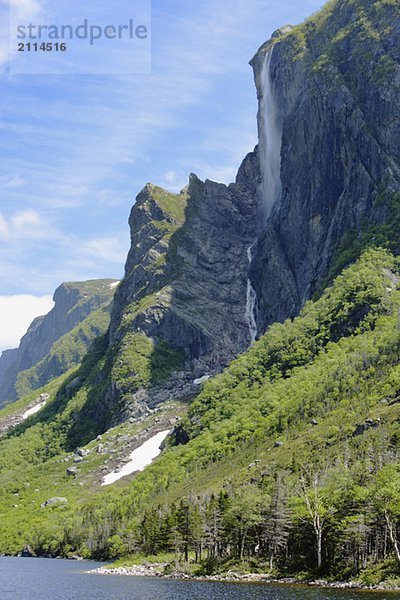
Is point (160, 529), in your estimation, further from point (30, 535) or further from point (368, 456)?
point (30, 535)

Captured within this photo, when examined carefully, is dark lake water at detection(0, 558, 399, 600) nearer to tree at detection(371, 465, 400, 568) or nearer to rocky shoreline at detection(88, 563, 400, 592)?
rocky shoreline at detection(88, 563, 400, 592)

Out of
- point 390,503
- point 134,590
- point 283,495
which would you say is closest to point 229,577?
point 283,495

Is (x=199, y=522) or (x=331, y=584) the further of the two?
(x=199, y=522)

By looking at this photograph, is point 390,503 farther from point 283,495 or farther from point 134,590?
point 134,590

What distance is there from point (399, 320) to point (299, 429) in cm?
5122

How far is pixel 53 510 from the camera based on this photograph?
198 metres

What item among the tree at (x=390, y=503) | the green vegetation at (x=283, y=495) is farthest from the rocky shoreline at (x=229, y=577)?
the tree at (x=390, y=503)

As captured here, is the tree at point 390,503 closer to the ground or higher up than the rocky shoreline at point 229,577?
higher up

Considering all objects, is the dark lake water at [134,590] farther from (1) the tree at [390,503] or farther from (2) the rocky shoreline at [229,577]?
(1) the tree at [390,503]

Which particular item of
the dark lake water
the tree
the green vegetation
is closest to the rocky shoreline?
the green vegetation

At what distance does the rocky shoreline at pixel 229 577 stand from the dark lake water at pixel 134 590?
3.40 m

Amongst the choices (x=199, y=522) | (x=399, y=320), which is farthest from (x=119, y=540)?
(x=399, y=320)

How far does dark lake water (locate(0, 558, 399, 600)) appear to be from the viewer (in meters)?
74.7

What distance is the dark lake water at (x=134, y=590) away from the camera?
74.7 metres
